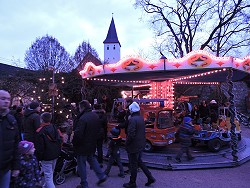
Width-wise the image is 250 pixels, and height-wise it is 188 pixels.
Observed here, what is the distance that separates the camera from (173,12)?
24.5m

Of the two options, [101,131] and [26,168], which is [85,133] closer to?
[26,168]

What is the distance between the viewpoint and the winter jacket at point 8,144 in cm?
273

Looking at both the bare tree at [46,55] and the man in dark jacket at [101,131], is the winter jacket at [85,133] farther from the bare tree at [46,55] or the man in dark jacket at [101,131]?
the bare tree at [46,55]

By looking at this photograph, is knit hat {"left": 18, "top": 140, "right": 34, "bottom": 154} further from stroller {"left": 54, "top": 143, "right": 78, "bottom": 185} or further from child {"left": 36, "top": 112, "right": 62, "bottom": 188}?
stroller {"left": 54, "top": 143, "right": 78, "bottom": 185}

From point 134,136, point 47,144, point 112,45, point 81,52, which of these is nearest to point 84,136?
point 47,144

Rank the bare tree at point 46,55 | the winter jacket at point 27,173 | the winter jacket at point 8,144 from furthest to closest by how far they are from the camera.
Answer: the bare tree at point 46,55, the winter jacket at point 27,173, the winter jacket at point 8,144

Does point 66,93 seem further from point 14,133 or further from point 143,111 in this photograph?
point 14,133

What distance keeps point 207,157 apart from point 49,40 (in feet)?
110

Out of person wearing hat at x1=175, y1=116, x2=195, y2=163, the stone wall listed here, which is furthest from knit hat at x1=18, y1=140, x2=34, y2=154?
the stone wall

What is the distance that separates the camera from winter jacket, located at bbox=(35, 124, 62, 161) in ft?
13.1

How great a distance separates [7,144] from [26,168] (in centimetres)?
77

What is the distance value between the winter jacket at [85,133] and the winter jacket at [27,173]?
1.20 meters

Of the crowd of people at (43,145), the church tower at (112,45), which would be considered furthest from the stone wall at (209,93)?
the church tower at (112,45)

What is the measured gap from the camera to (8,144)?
2.79m
